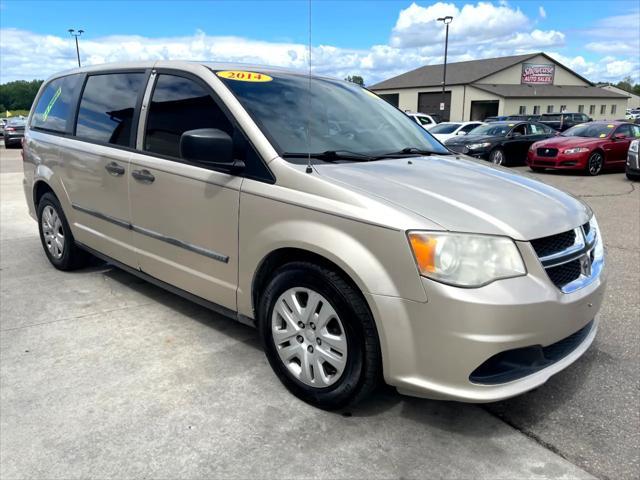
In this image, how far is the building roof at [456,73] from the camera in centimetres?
5384

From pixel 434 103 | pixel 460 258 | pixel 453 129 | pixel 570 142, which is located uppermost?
pixel 434 103

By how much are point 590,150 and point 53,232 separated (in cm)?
1252

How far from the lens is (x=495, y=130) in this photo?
1577 centimetres

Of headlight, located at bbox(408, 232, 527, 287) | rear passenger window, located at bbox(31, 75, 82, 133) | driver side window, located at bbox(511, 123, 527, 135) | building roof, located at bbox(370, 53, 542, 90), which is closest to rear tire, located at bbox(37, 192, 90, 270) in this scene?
rear passenger window, located at bbox(31, 75, 82, 133)

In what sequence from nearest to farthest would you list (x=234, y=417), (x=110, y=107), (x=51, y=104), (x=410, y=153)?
(x=234, y=417) < (x=410, y=153) < (x=110, y=107) < (x=51, y=104)

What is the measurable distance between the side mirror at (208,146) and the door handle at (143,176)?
772 millimetres

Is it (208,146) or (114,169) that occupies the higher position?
(208,146)

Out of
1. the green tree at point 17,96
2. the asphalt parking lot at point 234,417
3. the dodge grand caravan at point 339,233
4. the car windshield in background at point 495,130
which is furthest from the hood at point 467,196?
the green tree at point 17,96

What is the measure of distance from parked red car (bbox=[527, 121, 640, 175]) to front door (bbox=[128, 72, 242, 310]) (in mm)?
12068

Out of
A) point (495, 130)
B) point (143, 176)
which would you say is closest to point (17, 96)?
point (495, 130)

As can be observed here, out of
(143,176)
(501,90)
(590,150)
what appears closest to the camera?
(143,176)

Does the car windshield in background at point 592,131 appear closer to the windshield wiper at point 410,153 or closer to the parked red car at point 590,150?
the parked red car at point 590,150

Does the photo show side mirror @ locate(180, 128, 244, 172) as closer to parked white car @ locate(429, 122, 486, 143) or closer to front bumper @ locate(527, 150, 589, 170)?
front bumper @ locate(527, 150, 589, 170)

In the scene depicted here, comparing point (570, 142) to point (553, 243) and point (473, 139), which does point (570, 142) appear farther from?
point (553, 243)
